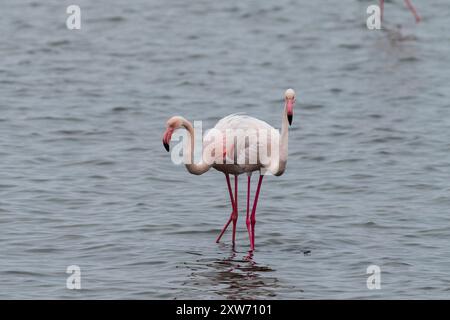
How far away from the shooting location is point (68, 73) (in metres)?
20.4

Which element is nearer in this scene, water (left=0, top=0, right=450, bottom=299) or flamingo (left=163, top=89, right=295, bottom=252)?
water (left=0, top=0, right=450, bottom=299)

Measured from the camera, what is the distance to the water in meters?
10.8

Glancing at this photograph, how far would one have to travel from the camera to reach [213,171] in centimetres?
1488

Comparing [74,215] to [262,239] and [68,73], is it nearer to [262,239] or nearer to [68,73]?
[262,239]

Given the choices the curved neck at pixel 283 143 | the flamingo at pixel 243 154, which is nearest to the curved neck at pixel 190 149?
the flamingo at pixel 243 154

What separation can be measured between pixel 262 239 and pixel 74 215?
219 centimetres

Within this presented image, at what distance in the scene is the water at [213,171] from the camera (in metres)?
10.8

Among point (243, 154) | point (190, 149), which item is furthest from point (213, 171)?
point (190, 149)

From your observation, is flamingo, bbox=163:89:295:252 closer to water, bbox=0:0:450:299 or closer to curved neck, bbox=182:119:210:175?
curved neck, bbox=182:119:210:175

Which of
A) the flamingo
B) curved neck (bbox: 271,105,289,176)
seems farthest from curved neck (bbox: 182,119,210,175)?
curved neck (bbox: 271,105,289,176)

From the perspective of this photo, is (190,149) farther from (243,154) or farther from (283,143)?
(283,143)
